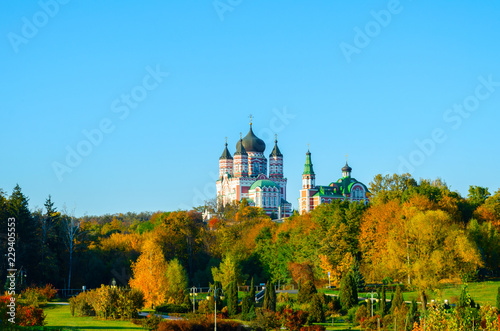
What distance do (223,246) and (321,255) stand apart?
14324 millimetres

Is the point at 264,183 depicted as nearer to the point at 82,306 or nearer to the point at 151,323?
the point at 82,306

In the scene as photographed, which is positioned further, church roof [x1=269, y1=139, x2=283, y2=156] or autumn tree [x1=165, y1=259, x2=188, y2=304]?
church roof [x1=269, y1=139, x2=283, y2=156]

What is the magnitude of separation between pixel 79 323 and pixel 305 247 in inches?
875

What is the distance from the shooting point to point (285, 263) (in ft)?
169

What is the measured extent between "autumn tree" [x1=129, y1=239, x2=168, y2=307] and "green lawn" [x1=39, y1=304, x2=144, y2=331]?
4.88m

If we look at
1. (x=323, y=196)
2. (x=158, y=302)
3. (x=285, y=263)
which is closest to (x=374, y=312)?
(x=158, y=302)

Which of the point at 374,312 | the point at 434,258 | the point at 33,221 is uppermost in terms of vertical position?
the point at 33,221

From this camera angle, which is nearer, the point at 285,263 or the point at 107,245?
the point at 285,263

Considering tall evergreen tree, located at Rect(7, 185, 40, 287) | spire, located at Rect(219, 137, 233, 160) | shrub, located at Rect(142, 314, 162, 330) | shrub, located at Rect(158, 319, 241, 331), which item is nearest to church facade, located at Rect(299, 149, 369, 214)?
spire, located at Rect(219, 137, 233, 160)

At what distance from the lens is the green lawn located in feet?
94.7

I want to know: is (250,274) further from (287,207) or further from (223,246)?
(287,207)

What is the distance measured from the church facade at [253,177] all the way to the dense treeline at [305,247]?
5276 cm

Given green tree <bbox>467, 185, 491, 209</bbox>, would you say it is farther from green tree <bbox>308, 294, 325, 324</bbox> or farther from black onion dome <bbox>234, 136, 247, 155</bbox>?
black onion dome <bbox>234, 136, 247, 155</bbox>

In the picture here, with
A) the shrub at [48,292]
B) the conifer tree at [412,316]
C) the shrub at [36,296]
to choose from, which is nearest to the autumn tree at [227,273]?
the shrub at [36,296]
